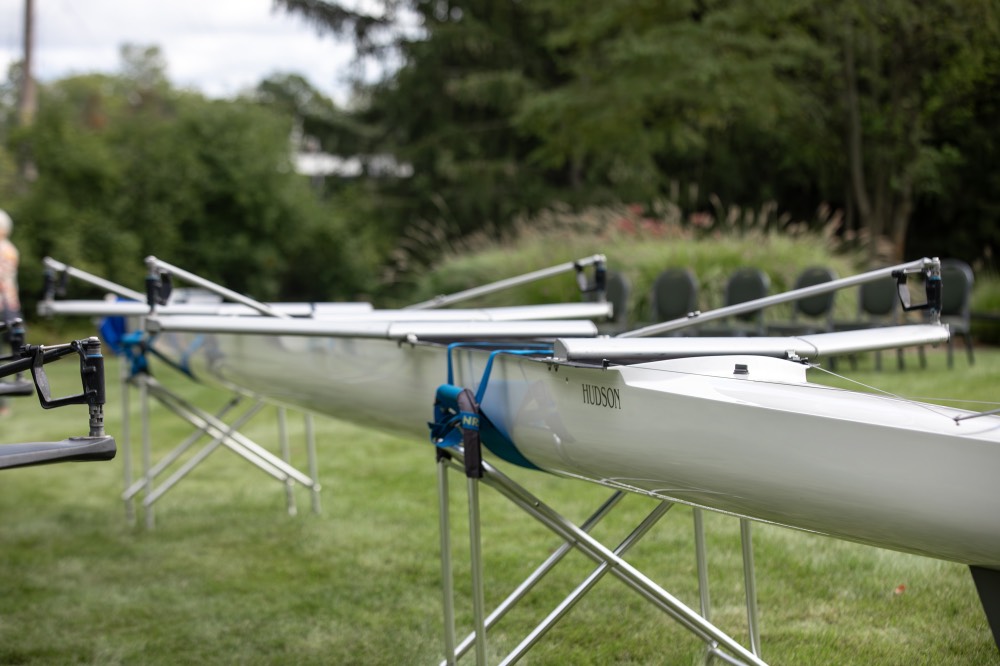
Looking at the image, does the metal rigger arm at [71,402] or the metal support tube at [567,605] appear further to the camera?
the metal support tube at [567,605]

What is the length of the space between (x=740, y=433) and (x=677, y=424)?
0.42ft

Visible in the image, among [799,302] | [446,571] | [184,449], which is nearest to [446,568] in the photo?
[446,571]

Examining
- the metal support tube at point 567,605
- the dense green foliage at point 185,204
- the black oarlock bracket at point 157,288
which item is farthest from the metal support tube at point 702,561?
the dense green foliage at point 185,204

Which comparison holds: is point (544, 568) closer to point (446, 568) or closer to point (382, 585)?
point (446, 568)

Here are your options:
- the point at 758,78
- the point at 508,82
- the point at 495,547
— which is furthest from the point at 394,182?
the point at 495,547

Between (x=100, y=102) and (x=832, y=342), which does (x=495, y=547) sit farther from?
(x=100, y=102)

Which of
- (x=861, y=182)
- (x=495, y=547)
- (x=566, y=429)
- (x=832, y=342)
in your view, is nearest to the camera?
(x=566, y=429)

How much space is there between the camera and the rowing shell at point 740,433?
4.78 feet

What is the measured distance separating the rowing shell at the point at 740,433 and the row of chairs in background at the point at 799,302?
198 inches

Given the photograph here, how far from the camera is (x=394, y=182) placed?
70.2 feet

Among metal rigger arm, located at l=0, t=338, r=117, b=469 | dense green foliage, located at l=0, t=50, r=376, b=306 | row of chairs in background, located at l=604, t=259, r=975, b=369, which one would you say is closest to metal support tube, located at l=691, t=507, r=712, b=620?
metal rigger arm, located at l=0, t=338, r=117, b=469

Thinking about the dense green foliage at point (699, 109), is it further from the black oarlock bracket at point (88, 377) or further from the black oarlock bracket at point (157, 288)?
the black oarlock bracket at point (88, 377)

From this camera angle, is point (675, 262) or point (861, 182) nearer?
point (675, 262)

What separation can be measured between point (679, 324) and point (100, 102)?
38.2 meters
